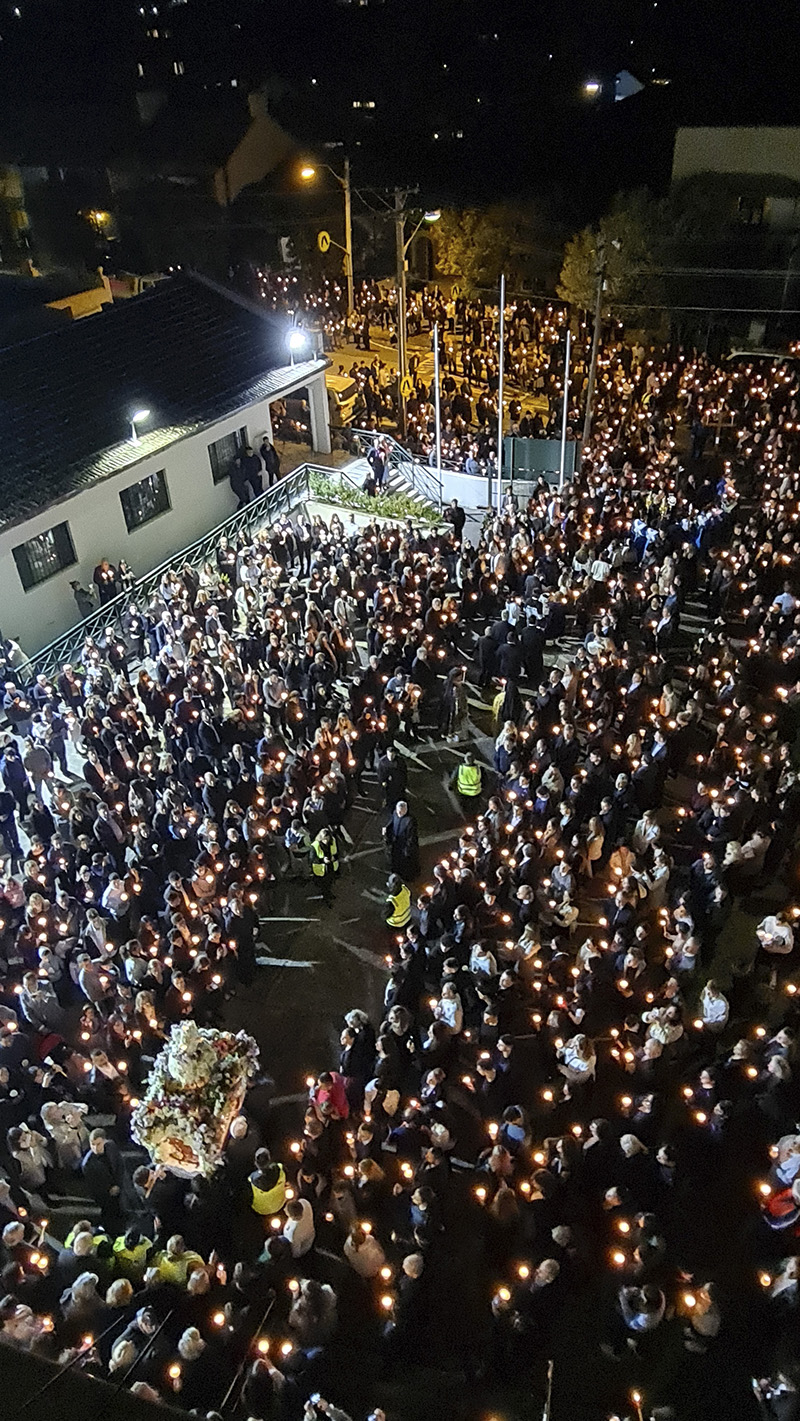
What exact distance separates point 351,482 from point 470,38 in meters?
34.9

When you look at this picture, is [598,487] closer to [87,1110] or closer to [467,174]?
[87,1110]

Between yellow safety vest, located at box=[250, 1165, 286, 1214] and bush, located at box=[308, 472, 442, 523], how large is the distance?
14990 mm

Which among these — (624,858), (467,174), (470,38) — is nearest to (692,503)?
(624,858)

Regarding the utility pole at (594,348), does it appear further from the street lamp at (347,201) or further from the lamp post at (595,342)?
the street lamp at (347,201)

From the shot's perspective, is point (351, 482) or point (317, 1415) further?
point (351, 482)

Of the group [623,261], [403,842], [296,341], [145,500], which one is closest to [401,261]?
[296,341]

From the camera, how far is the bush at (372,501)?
68.8ft

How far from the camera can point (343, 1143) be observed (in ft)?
29.5

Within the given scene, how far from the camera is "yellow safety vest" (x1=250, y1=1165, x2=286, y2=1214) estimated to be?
839 cm

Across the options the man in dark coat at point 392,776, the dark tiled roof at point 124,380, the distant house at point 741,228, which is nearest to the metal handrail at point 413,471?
the dark tiled roof at point 124,380

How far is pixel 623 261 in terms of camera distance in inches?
1136

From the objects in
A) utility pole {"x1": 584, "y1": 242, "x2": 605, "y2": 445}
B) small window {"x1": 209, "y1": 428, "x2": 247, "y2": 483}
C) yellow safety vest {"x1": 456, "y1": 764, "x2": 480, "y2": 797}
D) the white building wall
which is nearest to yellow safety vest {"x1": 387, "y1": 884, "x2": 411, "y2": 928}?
yellow safety vest {"x1": 456, "y1": 764, "x2": 480, "y2": 797}

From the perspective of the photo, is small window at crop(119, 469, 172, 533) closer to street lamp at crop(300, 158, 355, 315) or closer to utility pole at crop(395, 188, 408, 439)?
utility pole at crop(395, 188, 408, 439)

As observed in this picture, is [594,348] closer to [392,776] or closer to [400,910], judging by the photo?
[392,776]
